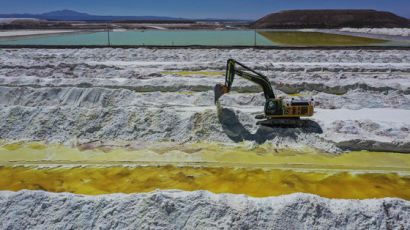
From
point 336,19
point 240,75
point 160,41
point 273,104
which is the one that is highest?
point 336,19

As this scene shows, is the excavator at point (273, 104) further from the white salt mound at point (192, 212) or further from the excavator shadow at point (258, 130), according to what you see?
the white salt mound at point (192, 212)

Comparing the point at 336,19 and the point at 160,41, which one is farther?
the point at 336,19

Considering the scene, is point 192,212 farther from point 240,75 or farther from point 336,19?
point 336,19

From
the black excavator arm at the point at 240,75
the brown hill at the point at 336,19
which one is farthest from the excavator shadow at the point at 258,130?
the brown hill at the point at 336,19

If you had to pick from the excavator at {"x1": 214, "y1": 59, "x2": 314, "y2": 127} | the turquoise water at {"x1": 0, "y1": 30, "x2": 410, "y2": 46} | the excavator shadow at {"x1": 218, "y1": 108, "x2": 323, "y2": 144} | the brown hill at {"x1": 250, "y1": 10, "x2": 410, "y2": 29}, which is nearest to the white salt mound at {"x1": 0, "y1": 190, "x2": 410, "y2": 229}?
the excavator shadow at {"x1": 218, "y1": 108, "x2": 323, "y2": 144}

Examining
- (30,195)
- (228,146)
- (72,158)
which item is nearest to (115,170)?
(72,158)

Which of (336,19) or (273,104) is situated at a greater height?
(336,19)

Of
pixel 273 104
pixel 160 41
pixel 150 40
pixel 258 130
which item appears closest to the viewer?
pixel 273 104

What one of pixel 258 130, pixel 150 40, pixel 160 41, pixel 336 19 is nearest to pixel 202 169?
pixel 258 130

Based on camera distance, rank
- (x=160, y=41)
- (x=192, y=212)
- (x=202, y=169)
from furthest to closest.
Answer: (x=160, y=41) → (x=202, y=169) → (x=192, y=212)
